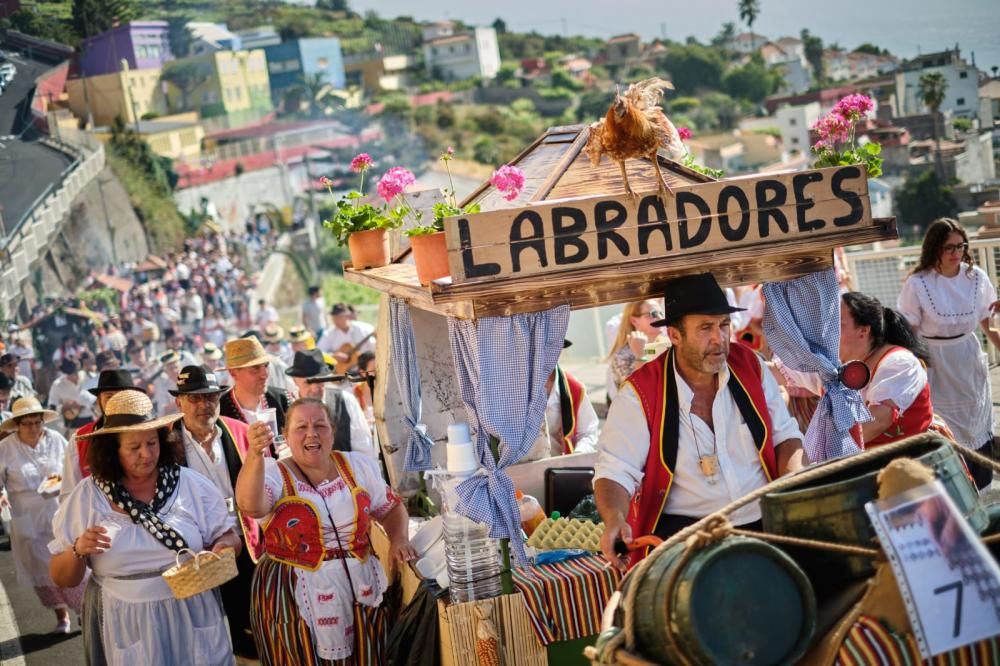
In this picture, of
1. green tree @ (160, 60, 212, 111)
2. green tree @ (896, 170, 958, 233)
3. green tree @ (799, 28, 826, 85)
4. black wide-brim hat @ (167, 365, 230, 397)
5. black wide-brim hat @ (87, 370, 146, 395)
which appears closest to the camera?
black wide-brim hat @ (167, 365, 230, 397)

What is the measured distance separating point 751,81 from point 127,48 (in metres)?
58.2

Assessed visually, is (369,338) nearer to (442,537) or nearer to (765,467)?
(442,537)

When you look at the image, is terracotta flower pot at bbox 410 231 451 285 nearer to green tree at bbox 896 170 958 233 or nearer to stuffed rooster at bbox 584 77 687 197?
stuffed rooster at bbox 584 77 687 197

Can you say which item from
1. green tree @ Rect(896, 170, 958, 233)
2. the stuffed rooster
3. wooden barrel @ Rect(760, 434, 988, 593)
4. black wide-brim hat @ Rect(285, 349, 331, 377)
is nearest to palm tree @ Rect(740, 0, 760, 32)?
green tree @ Rect(896, 170, 958, 233)

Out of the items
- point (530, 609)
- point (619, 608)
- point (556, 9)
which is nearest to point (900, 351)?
point (530, 609)

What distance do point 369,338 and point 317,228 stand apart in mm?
42936

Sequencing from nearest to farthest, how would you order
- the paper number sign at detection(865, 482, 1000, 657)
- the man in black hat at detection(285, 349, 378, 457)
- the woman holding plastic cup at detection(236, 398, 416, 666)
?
the paper number sign at detection(865, 482, 1000, 657) → the woman holding plastic cup at detection(236, 398, 416, 666) → the man in black hat at detection(285, 349, 378, 457)

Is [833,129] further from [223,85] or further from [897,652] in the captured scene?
[223,85]

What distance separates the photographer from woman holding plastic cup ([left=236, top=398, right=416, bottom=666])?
5.90m

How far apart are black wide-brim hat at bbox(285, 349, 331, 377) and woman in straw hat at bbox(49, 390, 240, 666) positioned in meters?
3.11

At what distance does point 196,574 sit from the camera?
5.35m

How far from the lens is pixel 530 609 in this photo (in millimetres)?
5605

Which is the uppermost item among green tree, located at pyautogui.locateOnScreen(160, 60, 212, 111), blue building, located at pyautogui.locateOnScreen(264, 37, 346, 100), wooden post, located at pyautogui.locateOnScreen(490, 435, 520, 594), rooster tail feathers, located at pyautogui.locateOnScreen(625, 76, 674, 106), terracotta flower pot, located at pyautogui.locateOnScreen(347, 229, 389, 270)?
blue building, located at pyautogui.locateOnScreen(264, 37, 346, 100)

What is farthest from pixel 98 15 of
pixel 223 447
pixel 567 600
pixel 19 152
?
pixel 567 600
